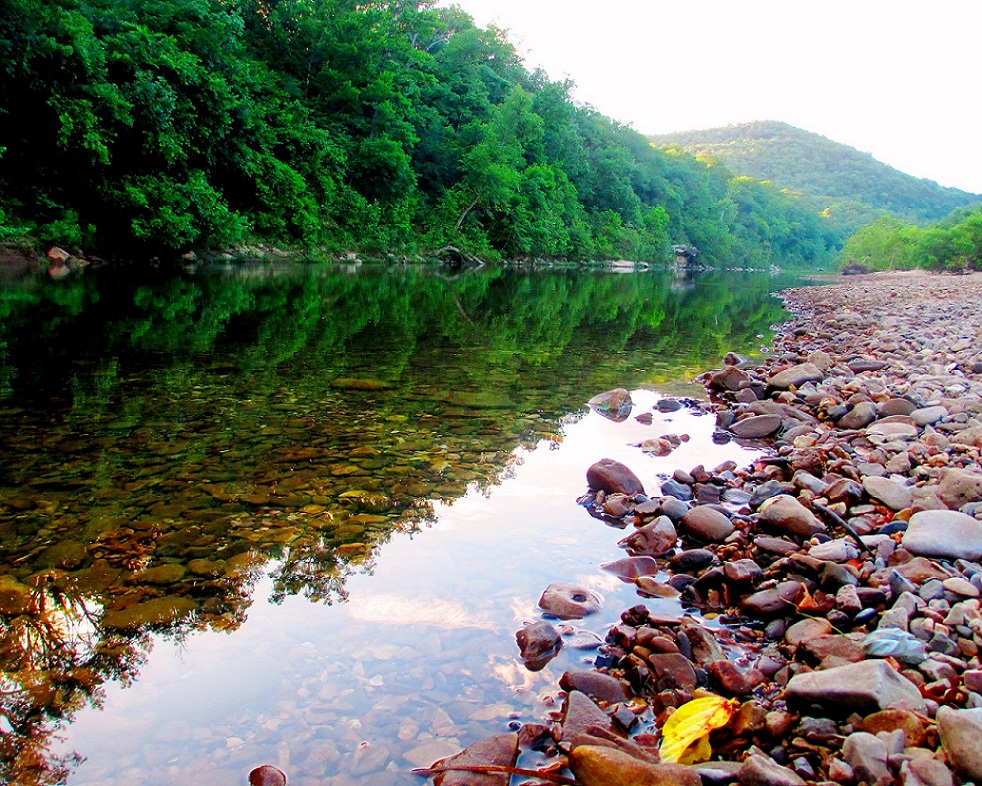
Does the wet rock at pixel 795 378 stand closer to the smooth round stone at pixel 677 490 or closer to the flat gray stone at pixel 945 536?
the smooth round stone at pixel 677 490

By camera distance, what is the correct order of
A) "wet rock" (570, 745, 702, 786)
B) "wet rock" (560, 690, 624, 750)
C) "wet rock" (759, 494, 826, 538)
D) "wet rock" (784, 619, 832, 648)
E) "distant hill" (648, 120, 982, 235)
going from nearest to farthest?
1. "wet rock" (570, 745, 702, 786)
2. "wet rock" (560, 690, 624, 750)
3. "wet rock" (784, 619, 832, 648)
4. "wet rock" (759, 494, 826, 538)
5. "distant hill" (648, 120, 982, 235)

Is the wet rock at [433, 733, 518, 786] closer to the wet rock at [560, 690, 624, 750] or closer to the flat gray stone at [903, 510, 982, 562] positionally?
the wet rock at [560, 690, 624, 750]

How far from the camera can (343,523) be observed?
388 cm

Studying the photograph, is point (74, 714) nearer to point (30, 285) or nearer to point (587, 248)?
point (30, 285)

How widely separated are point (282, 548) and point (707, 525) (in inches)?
93.8

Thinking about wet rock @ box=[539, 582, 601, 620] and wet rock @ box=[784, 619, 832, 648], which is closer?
wet rock @ box=[784, 619, 832, 648]

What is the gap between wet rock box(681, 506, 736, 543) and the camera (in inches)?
150

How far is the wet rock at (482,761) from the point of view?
204 centimetres

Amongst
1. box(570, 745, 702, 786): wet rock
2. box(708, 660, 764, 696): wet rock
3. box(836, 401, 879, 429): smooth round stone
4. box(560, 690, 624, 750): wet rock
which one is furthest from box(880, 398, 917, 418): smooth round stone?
box(570, 745, 702, 786): wet rock

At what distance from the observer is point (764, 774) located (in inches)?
72.5

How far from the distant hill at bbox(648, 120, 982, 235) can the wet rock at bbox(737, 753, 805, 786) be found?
17580 cm

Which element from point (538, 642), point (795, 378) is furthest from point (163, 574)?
point (795, 378)

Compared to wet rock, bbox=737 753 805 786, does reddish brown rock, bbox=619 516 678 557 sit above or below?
below

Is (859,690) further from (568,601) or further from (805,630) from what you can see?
(568,601)
